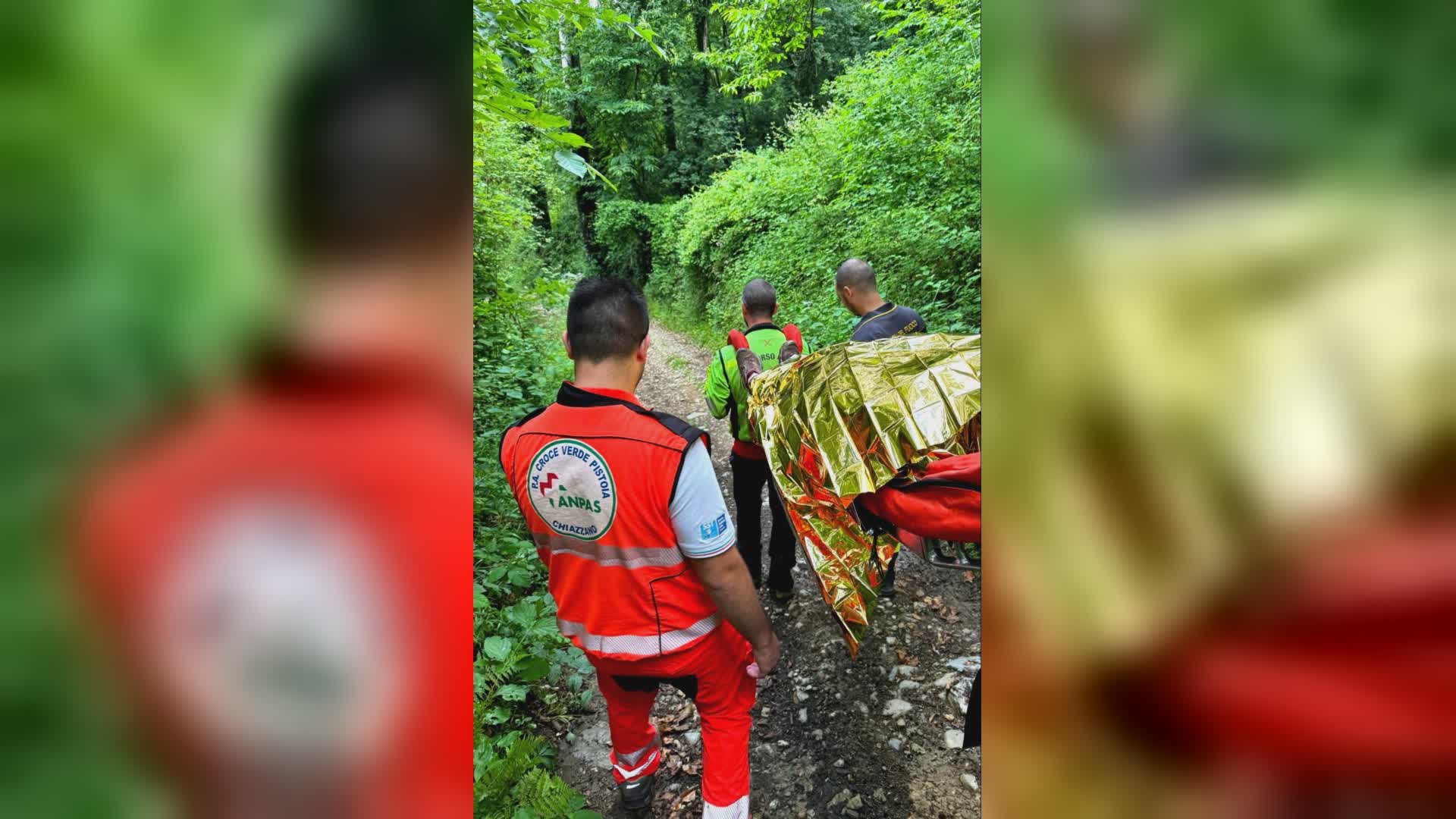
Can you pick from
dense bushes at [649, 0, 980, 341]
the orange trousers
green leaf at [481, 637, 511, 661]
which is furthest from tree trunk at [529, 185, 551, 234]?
the orange trousers

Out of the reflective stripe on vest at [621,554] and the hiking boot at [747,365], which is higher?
the hiking boot at [747,365]

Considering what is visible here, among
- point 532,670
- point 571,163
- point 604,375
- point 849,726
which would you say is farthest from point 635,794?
point 571,163

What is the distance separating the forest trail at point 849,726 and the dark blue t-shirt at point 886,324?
172 centimetres

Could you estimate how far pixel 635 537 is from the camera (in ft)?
6.48

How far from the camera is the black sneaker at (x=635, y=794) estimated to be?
8.86ft

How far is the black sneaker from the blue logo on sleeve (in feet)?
4.48

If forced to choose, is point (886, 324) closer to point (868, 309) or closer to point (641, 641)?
point (868, 309)

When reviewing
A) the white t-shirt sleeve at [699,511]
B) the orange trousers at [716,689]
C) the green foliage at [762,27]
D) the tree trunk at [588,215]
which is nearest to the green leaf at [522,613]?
the orange trousers at [716,689]

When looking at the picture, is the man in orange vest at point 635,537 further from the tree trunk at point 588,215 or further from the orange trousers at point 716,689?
the tree trunk at point 588,215

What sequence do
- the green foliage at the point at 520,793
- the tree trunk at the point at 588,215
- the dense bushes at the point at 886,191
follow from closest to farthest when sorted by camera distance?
1. the green foliage at the point at 520,793
2. the dense bushes at the point at 886,191
3. the tree trunk at the point at 588,215

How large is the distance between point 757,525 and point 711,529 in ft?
6.96

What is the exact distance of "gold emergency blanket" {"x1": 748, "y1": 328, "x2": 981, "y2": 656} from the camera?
1.95 m

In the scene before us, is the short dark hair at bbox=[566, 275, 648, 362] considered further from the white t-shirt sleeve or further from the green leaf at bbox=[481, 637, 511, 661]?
the green leaf at bbox=[481, 637, 511, 661]
